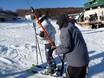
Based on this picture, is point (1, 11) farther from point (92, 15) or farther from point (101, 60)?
point (101, 60)

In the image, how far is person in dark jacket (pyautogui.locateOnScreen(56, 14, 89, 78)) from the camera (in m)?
5.84

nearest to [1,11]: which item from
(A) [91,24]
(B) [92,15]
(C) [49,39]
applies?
(B) [92,15]

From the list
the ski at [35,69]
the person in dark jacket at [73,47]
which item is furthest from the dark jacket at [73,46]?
the ski at [35,69]

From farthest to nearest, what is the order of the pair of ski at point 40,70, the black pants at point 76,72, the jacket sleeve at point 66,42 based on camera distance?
the pair of ski at point 40,70, the black pants at point 76,72, the jacket sleeve at point 66,42

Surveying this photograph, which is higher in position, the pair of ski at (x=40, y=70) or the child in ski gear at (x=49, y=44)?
the child in ski gear at (x=49, y=44)

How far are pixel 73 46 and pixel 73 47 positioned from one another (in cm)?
2

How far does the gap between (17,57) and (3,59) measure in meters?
0.86

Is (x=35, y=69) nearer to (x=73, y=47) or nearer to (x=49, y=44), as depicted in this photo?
(x=49, y=44)

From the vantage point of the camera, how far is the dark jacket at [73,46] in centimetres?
582

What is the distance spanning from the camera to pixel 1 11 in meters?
50.9

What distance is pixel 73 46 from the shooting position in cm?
593

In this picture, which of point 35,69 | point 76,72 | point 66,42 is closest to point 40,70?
point 35,69

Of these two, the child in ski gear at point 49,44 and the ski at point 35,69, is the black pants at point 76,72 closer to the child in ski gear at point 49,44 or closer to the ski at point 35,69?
the child in ski gear at point 49,44

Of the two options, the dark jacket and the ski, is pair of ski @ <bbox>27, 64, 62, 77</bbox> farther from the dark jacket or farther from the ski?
the dark jacket
